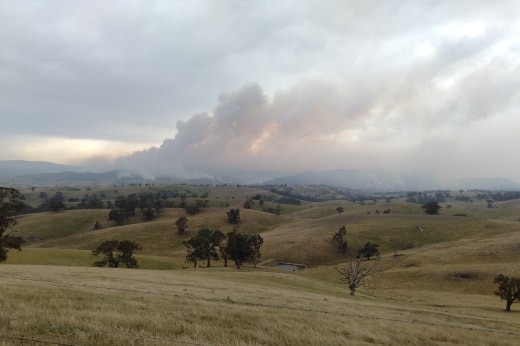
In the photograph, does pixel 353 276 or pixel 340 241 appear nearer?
pixel 353 276

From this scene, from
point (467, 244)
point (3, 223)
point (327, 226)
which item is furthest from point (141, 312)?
point (327, 226)

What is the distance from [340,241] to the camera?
14612cm

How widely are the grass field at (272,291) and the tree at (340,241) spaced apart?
2.92 meters

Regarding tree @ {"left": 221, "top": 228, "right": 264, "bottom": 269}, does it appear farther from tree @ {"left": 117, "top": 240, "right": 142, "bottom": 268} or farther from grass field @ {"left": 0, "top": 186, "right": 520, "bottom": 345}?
tree @ {"left": 117, "top": 240, "right": 142, "bottom": 268}

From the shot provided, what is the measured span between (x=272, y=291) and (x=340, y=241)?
10711 centimetres

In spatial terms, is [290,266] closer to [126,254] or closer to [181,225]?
[126,254]

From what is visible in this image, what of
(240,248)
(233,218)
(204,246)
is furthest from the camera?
(233,218)

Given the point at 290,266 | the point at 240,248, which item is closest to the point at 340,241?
the point at 290,266

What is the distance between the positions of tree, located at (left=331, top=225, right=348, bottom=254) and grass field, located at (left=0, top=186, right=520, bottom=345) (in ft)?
9.57

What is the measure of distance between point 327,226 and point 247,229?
38.9 metres

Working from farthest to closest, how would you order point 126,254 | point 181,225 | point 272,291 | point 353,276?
point 181,225, point 126,254, point 353,276, point 272,291

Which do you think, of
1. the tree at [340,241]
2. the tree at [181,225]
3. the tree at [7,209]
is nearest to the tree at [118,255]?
the tree at [7,209]

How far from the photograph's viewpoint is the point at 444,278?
84.5 metres

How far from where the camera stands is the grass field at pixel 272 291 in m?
14.5
